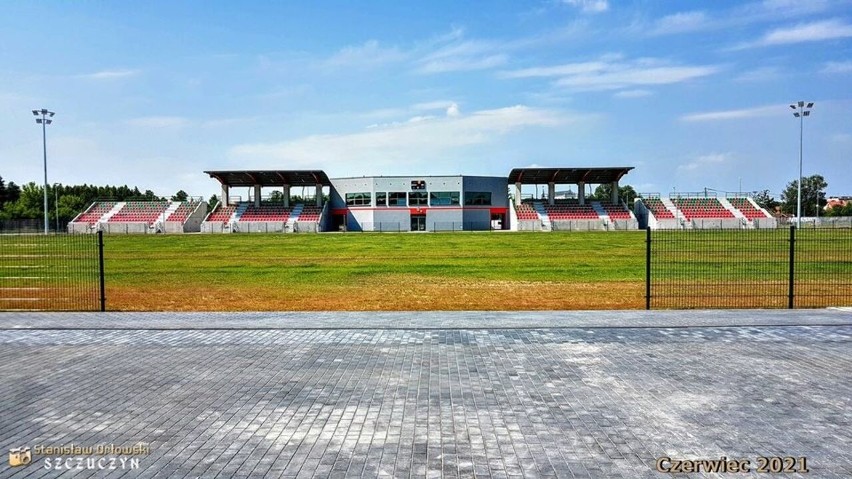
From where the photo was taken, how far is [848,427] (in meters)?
6.11

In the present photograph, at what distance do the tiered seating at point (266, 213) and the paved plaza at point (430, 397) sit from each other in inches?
2821

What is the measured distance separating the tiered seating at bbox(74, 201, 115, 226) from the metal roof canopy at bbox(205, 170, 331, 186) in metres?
17.3

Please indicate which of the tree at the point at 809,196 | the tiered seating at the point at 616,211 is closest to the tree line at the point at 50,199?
the tiered seating at the point at 616,211

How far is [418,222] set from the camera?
84.9 metres

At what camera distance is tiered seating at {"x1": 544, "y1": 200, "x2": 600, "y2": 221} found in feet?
264

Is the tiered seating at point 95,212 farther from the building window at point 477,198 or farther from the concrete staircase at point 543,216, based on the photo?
the concrete staircase at point 543,216

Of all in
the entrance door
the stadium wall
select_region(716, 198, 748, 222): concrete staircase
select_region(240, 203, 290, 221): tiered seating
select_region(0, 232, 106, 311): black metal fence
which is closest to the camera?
select_region(0, 232, 106, 311): black metal fence

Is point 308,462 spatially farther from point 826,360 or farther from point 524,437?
point 826,360

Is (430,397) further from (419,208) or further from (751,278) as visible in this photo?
(419,208)

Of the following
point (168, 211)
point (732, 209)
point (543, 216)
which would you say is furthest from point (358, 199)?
point (732, 209)

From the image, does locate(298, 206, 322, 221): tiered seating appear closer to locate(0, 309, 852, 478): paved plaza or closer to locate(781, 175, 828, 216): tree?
locate(0, 309, 852, 478): paved plaza

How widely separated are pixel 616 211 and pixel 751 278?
A: 6457 centimetres

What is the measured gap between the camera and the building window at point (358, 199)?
84.6m

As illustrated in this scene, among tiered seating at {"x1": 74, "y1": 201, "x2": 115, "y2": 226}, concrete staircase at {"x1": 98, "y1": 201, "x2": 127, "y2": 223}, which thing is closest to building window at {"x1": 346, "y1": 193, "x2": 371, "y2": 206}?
concrete staircase at {"x1": 98, "y1": 201, "x2": 127, "y2": 223}
